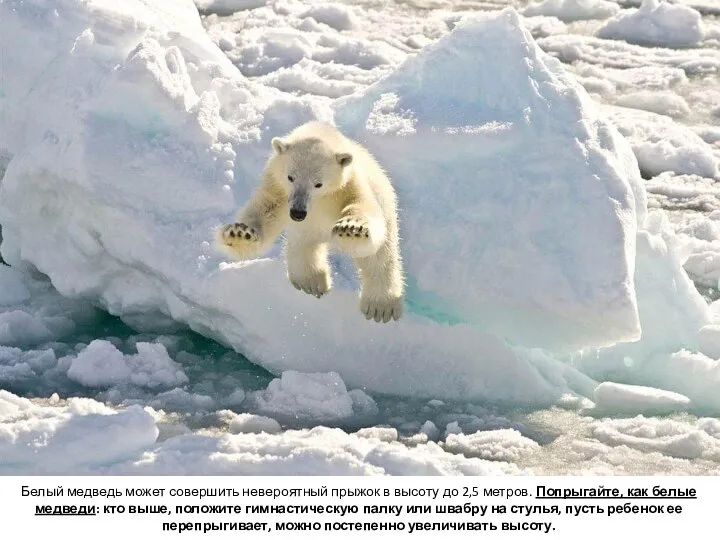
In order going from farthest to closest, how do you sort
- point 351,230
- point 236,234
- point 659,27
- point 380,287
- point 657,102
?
point 659,27 → point 657,102 → point 380,287 → point 236,234 → point 351,230

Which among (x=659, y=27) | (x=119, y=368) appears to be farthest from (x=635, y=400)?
(x=659, y=27)

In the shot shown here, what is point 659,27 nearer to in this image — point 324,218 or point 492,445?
point 324,218

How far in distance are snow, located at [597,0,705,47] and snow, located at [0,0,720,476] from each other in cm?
543

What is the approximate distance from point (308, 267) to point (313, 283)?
76 millimetres

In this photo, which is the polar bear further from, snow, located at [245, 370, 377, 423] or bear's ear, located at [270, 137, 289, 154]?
snow, located at [245, 370, 377, 423]

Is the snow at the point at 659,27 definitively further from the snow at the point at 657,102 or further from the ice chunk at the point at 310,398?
the ice chunk at the point at 310,398

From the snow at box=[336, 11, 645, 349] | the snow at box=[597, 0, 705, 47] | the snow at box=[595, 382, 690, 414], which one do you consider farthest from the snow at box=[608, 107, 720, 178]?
the snow at box=[595, 382, 690, 414]

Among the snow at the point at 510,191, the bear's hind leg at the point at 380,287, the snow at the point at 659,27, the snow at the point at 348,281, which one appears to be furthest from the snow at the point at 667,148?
the bear's hind leg at the point at 380,287

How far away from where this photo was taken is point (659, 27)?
1180 cm

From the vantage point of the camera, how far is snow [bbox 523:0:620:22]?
12461 mm

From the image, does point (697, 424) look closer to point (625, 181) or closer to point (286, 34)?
point (625, 181)

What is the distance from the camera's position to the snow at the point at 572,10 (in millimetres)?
12461

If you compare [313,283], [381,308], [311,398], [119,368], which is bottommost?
[311,398]
